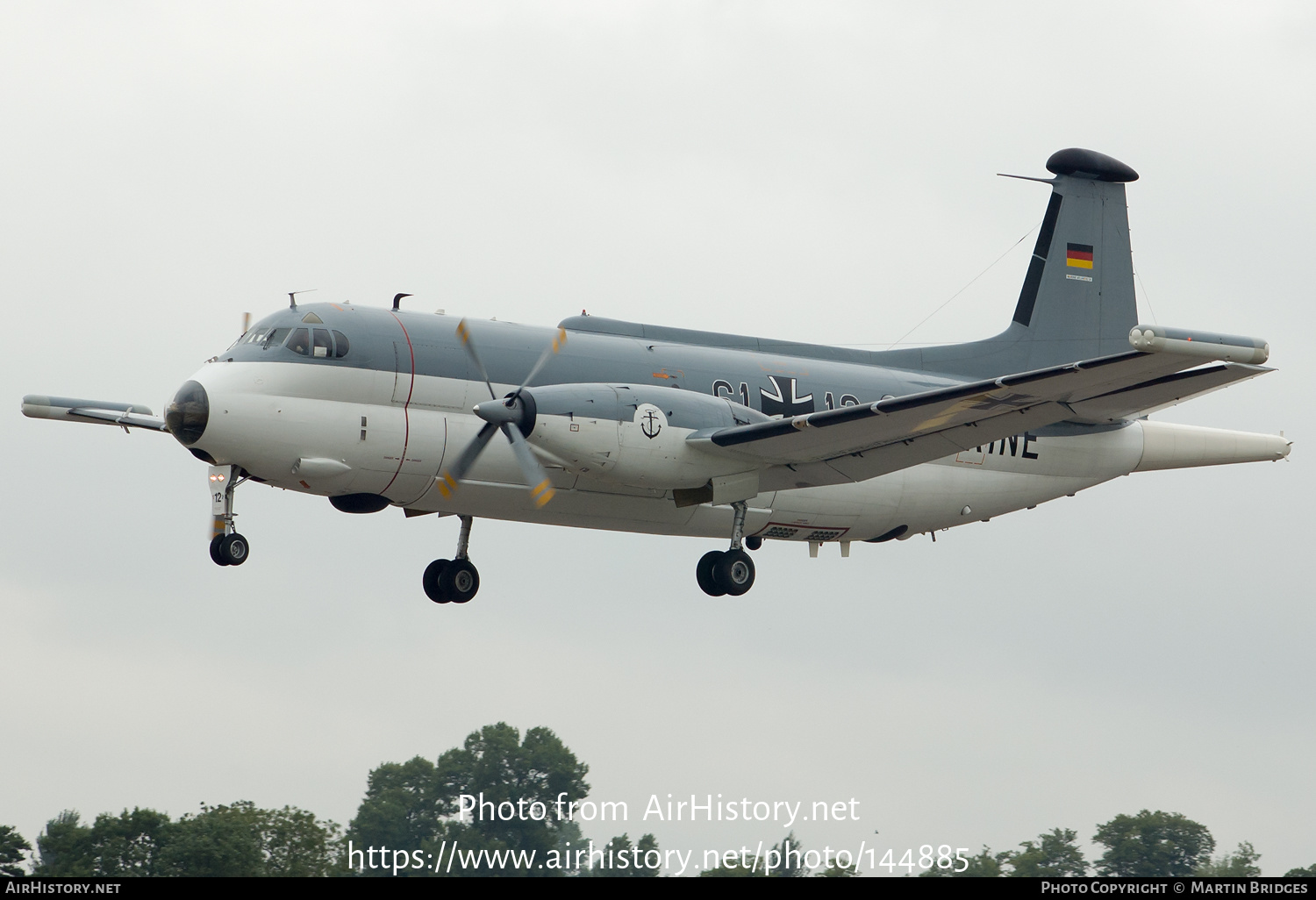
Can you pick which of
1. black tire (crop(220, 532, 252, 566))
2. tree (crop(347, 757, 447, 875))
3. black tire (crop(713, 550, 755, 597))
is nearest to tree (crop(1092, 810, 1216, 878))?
tree (crop(347, 757, 447, 875))

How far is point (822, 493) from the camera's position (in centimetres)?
2814

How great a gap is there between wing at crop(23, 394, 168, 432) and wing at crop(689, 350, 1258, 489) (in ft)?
33.0

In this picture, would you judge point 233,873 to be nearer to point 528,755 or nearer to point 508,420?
point 528,755

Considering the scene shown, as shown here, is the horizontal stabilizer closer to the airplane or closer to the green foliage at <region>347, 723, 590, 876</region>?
the airplane

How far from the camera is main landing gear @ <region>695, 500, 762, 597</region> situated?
1033 inches

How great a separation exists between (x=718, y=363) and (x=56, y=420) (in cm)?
1219

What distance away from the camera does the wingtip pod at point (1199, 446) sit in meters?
31.1

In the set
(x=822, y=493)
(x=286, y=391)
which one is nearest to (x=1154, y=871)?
(x=822, y=493)

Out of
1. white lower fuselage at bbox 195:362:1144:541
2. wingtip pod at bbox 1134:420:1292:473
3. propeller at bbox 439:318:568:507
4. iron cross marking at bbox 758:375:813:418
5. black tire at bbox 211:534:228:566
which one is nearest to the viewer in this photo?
propeller at bbox 439:318:568:507
